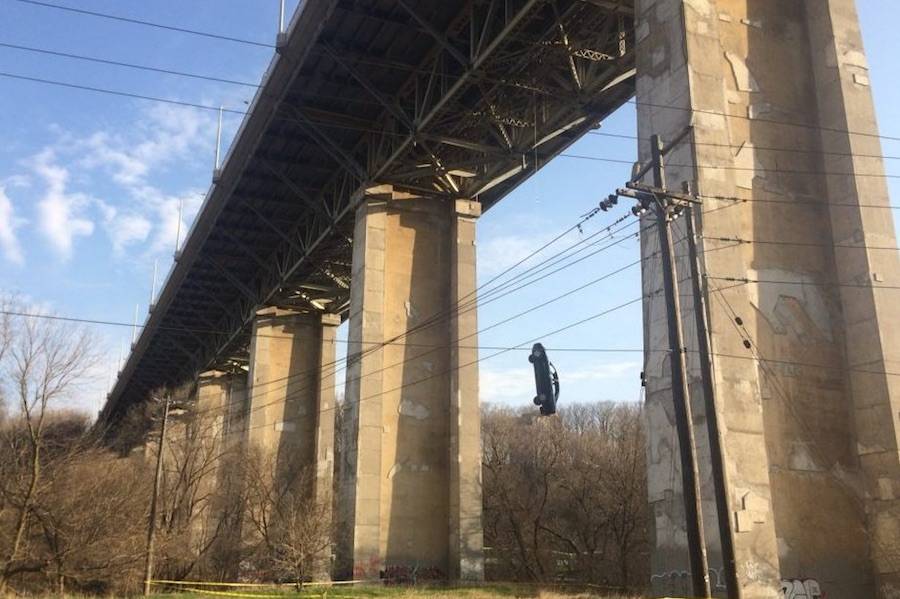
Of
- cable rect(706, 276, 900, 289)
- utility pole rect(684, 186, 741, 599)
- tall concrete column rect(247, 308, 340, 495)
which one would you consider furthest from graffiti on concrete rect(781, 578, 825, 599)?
tall concrete column rect(247, 308, 340, 495)

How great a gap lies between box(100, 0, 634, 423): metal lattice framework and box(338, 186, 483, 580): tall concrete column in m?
1.65

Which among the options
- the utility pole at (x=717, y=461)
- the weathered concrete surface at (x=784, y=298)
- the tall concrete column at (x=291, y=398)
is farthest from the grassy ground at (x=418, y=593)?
the tall concrete column at (x=291, y=398)

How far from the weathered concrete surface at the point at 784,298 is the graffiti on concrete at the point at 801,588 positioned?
0.13 metres

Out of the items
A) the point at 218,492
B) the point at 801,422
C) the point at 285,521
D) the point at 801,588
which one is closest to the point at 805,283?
the point at 801,422

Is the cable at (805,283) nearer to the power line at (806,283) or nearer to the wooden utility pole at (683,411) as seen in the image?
the power line at (806,283)

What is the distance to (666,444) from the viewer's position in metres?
14.6

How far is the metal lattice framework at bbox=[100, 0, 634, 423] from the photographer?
73.3 feet

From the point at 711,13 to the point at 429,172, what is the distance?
43.4 ft

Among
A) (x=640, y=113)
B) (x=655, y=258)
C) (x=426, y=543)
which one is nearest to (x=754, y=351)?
(x=655, y=258)

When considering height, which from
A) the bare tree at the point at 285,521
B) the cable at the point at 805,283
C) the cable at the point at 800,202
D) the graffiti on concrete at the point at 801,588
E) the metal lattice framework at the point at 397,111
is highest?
the metal lattice framework at the point at 397,111

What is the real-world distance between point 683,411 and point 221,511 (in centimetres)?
3363

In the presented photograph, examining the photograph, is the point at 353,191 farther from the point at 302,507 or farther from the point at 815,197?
the point at 815,197

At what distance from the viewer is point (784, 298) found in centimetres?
1631

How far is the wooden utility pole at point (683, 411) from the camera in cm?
1098
